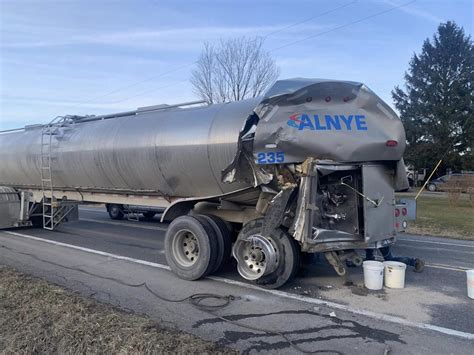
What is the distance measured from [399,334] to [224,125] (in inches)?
152

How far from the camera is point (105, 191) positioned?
985 cm

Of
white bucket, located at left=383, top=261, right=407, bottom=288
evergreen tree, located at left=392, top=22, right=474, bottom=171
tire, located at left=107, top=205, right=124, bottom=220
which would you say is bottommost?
white bucket, located at left=383, top=261, right=407, bottom=288

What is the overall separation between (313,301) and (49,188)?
8.53 m

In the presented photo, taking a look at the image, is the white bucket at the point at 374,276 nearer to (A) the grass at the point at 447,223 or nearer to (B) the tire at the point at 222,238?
(B) the tire at the point at 222,238

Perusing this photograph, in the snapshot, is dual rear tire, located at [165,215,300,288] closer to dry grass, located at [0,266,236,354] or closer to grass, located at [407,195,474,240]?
dry grass, located at [0,266,236,354]

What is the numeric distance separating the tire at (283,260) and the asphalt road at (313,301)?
0.56 feet

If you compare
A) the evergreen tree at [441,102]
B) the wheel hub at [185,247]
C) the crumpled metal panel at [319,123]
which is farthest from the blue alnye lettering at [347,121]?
Answer: the evergreen tree at [441,102]

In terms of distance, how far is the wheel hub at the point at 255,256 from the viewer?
6.12m

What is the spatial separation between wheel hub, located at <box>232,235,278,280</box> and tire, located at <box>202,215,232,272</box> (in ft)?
1.20

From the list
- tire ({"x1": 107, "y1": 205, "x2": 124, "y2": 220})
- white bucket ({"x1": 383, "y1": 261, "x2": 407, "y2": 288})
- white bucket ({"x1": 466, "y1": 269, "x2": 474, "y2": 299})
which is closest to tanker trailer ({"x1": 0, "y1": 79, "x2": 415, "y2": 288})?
white bucket ({"x1": 383, "y1": 261, "x2": 407, "y2": 288})

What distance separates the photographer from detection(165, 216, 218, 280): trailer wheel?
6.73 meters

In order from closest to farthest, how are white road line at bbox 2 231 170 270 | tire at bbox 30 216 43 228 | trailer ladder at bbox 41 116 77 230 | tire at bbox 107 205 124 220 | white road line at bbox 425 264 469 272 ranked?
white road line at bbox 425 264 469 272, white road line at bbox 2 231 170 270, trailer ladder at bbox 41 116 77 230, tire at bbox 30 216 43 228, tire at bbox 107 205 124 220

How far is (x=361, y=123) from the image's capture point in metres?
6.31

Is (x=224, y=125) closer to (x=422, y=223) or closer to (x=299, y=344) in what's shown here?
(x=299, y=344)
